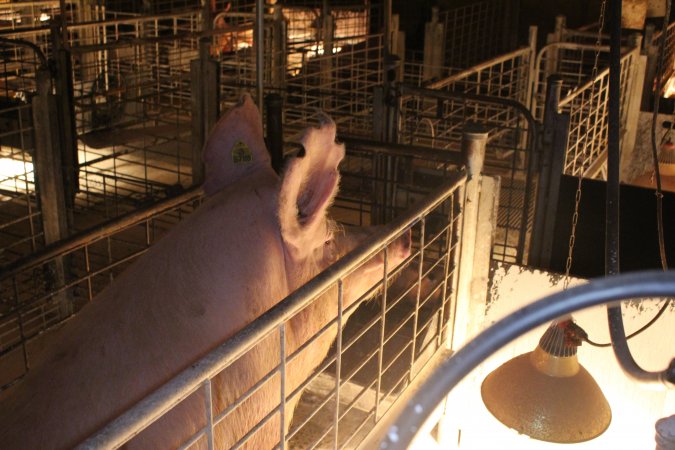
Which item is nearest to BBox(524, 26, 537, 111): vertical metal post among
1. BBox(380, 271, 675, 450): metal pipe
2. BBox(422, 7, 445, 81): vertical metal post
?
BBox(422, 7, 445, 81): vertical metal post

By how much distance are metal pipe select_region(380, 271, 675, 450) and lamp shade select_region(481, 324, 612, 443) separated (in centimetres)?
99

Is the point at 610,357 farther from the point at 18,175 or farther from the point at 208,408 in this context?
the point at 18,175

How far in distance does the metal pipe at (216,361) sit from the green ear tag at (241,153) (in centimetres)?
44

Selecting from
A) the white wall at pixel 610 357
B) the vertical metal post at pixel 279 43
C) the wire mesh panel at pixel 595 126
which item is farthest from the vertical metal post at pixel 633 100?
the white wall at pixel 610 357

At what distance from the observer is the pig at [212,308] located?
1388 mm

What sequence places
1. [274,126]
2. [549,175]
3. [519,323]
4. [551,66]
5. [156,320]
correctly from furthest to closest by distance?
[551,66] → [549,175] → [274,126] → [156,320] → [519,323]

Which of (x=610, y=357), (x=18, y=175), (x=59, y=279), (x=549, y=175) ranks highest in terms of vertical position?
(x=549, y=175)

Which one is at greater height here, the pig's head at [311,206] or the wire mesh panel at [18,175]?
the pig's head at [311,206]

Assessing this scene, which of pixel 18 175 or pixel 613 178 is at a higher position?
pixel 613 178

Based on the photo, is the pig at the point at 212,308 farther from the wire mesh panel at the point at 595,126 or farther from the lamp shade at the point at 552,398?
the wire mesh panel at the point at 595,126

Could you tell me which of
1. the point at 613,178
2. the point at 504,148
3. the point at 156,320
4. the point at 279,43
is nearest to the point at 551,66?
the point at 279,43

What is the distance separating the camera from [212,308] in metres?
1.56

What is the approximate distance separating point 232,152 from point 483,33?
720 cm

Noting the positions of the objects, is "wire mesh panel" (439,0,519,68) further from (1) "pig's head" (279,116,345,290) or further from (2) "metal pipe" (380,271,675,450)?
(2) "metal pipe" (380,271,675,450)
